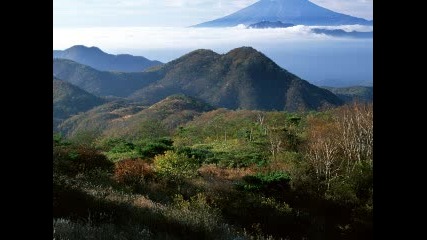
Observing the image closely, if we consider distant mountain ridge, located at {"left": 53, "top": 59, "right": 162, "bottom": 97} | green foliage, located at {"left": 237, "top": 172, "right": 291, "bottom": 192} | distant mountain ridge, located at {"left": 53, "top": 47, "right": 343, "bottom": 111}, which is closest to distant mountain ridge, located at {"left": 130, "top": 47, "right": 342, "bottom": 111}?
distant mountain ridge, located at {"left": 53, "top": 47, "right": 343, "bottom": 111}

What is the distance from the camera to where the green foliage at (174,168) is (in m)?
15.8

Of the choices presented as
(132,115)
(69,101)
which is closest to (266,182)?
(132,115)

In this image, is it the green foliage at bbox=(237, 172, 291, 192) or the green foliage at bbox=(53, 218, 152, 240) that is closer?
the green foliage at bbox=(53, 218, 152, 240)

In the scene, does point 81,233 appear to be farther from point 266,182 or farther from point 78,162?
point 266,182

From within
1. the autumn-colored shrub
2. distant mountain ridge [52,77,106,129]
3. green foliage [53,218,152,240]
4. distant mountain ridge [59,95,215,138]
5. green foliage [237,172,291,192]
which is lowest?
green foliage [237,172,291,192]

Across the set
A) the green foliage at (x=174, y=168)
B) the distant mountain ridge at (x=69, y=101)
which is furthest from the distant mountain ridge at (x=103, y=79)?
the green foliage at (x=174, y=168)

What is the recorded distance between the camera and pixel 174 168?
16.2 meters

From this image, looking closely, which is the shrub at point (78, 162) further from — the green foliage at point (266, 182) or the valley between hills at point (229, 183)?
the green foliage at point (266, 182)

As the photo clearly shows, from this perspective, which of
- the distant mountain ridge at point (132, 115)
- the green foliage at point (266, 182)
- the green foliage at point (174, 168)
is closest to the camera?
the green foliage at point (174, 168)

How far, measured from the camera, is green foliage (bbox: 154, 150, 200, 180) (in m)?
15.8

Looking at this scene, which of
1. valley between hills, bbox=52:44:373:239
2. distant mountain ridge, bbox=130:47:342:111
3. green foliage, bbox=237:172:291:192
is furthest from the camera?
distant mountain ridge, bbox=130:47:342:111

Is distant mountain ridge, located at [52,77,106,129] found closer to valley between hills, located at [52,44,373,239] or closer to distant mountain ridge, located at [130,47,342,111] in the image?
distant mountain ridge, located at [130,47,342,111]
